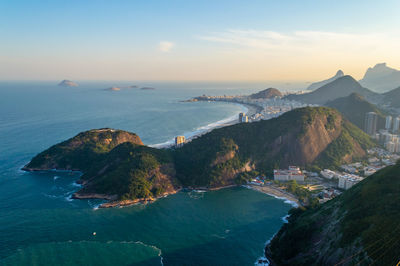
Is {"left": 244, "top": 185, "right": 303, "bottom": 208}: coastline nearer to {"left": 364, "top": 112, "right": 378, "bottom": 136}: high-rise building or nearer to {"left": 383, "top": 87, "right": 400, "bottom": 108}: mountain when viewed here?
{"left": 364, "top": 112, "right": 378, "bottom": 136}: high-rise building

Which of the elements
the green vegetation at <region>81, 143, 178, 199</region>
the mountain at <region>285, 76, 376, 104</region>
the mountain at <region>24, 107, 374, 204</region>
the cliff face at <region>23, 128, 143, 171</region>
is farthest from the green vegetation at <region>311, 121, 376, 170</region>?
the mountain at <region>285, 76, 376, 104</region>

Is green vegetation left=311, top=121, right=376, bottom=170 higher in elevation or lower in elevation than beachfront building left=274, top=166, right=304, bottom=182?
higher

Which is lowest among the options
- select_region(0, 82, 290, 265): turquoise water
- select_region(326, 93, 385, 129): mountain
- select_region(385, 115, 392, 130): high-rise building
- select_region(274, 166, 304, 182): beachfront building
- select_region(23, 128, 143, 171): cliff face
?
select_region(0, 82, 290, 265): turquoise water

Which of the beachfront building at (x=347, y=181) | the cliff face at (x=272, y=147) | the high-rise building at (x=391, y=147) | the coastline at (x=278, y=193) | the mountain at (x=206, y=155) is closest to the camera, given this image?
the coastline at (x=278, y=193)

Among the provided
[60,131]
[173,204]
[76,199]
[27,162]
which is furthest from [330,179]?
[60,131]

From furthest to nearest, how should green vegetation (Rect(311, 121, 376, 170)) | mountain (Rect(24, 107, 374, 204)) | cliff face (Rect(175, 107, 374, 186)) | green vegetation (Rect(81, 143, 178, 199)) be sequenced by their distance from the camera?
1. green vegetation (Rect(311, 121, 376, 170))
2. cliff face (Rect(175, 107, 374, 186))
3. mountain (Rect(24, 107, 374, 204))
4. green vegetation (Rect(81, 143, 178, 199))

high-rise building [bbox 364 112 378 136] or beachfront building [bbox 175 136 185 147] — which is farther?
high-rise building [bbox 364 112 378 136]

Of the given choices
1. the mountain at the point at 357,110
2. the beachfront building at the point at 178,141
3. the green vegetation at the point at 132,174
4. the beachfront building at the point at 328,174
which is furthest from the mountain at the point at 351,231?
the mountain at the point at 357,110

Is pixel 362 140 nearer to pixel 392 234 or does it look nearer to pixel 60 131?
pixel 392 234

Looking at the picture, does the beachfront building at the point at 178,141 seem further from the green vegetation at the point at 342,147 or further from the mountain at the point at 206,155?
the green vegetation at the point at 342,147
